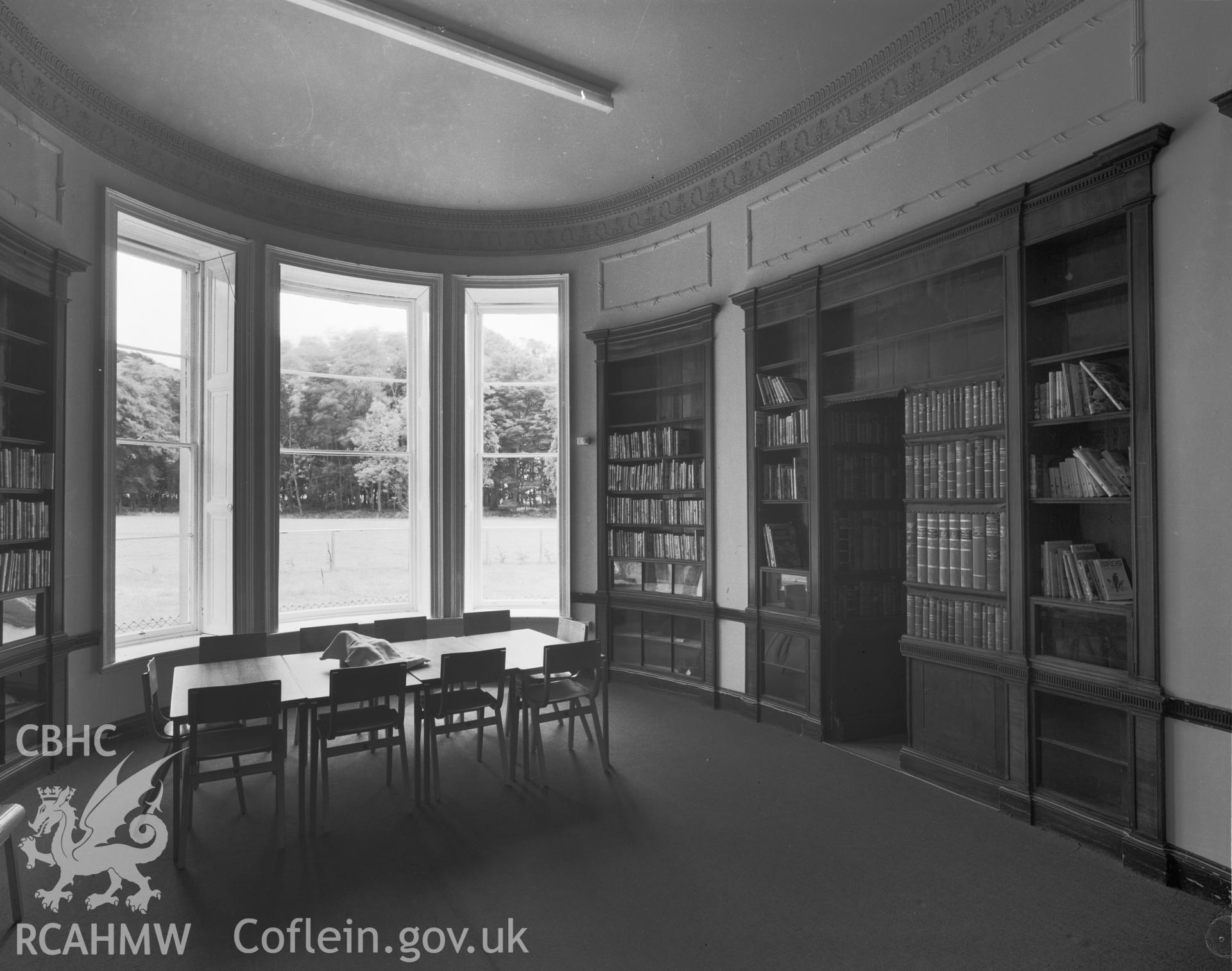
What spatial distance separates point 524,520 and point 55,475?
3717 mm

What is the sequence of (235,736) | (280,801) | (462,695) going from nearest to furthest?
1. (280,801)
2. (235,736)
3. (462,695)

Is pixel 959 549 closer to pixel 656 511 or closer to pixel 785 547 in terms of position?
pixel 785 547

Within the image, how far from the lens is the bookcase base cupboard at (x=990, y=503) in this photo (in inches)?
136

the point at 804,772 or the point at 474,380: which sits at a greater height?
the point at 474,380

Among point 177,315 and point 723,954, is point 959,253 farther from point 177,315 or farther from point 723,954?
point 177,315

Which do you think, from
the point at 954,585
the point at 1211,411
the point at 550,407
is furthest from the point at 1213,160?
the point at 550,407

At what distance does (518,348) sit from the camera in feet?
24.4

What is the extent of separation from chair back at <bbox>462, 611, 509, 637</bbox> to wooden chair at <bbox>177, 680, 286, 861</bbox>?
76.0 inches

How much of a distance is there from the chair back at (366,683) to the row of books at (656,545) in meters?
3.01

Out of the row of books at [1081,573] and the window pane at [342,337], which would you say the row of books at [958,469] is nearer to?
the row of books at [1081,573]

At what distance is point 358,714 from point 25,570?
2272 mm

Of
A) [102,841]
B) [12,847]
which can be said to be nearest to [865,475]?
[102,841]

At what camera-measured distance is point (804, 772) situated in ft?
15.0

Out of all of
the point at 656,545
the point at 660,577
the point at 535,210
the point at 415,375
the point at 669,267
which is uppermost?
the point at 535,210
